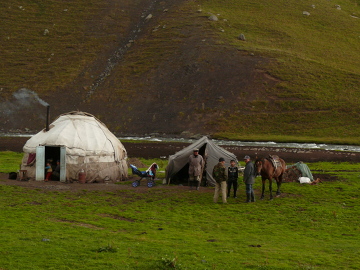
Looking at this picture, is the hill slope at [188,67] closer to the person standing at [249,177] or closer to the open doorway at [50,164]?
the open doorway at [50,164]

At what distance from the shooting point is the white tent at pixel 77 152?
104 ft

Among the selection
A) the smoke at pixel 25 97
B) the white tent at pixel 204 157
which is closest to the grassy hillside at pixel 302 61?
the smoke at pixel 25 97

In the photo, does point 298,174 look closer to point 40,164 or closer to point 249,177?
point 249,177

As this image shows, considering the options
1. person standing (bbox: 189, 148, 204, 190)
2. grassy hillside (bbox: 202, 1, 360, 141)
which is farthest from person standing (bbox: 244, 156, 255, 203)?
grassy hillside (bbox: 202, 1, 360, 141)

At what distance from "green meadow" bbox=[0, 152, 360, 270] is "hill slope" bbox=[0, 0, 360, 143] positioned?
4866 centimetres

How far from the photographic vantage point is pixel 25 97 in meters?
89.4

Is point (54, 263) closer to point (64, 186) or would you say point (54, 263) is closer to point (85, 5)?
point (64, 186)

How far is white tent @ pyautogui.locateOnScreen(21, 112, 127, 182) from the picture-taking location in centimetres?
3183

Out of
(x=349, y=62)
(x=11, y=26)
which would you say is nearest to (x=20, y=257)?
(x=349, y=62)

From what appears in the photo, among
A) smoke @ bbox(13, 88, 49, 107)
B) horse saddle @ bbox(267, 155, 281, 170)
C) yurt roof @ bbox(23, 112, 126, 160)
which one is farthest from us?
smoke @ bbox(13, 88, 49, 107)

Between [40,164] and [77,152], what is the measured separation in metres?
2.25

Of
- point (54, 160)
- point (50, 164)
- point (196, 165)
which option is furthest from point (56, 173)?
point (196, 165)

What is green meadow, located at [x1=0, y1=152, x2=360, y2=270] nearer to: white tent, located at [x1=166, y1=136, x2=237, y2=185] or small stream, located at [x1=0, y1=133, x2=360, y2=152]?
white tent, located at [x1=166, y1=136, x2=237, y2=185]

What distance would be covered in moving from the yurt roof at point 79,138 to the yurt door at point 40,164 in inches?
19.4
